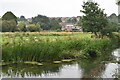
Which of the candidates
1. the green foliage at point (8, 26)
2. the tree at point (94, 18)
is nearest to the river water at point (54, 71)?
the tree at point (94, 18)

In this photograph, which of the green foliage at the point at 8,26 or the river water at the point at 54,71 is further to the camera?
the green foliage at the point at 8,26

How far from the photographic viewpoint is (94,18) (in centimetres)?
2411

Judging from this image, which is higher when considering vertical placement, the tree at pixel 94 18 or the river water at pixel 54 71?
the tree at pixel 94 18

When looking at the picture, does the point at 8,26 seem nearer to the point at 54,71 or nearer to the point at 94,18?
the point at 94,18

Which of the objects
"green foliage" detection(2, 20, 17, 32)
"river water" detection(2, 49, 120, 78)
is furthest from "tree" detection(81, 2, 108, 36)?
"green foliage" detection(2, 20, 17, 32)

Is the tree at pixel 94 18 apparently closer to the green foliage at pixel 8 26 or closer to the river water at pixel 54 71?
the river water at pixel 54 71

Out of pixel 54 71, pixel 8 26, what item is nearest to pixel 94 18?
pixel 54 71

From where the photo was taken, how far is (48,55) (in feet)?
38.2

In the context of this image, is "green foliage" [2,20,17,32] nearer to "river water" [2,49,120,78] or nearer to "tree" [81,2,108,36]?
"tree" [81,2,108,36]

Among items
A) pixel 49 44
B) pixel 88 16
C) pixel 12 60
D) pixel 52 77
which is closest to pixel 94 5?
pixel 88 16

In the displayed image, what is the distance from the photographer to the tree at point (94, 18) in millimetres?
24109

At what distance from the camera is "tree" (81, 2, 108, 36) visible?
24.1 metres

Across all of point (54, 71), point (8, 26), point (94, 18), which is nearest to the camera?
point (54, 71)

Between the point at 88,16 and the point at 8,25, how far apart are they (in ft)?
64.3
